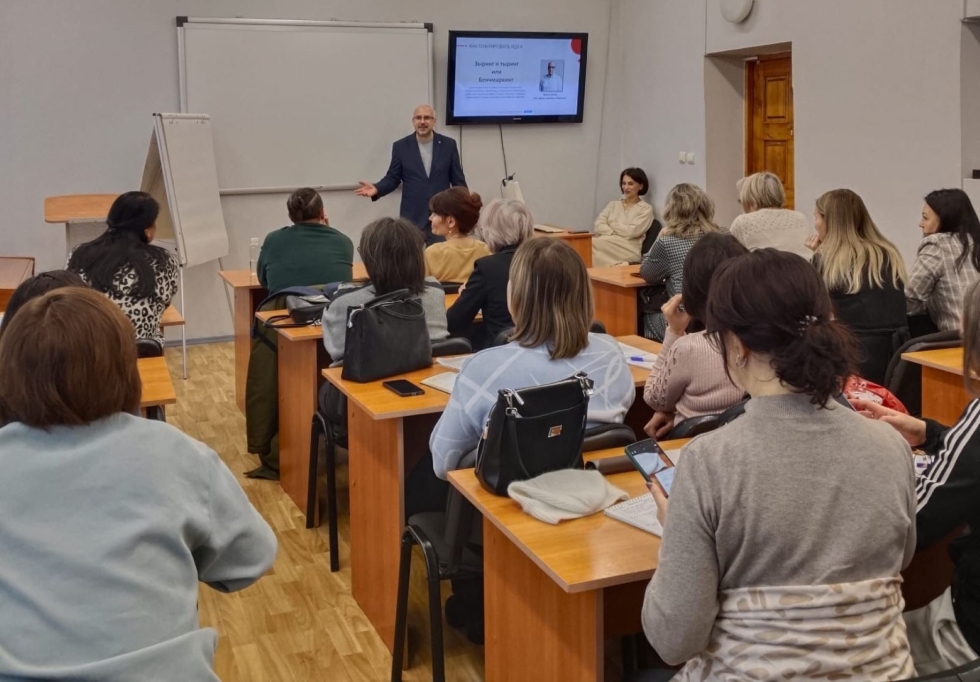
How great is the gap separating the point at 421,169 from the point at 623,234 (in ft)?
5.46

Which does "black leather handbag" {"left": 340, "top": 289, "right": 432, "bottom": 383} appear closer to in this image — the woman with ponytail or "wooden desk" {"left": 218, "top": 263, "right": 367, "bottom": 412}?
the woman with ponytail

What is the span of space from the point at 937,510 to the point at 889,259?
2865mm

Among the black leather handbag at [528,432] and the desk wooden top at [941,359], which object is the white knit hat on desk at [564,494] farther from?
the desk wooden top at [941,359]

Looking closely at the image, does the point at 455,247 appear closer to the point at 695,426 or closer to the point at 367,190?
the point at 695,426

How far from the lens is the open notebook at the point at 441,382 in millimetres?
3278

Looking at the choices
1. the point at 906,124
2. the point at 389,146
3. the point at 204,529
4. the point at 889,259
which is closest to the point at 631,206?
the point at 389,146

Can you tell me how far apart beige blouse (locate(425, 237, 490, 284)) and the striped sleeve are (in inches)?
125

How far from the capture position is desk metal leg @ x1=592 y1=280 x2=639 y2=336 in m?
5.95

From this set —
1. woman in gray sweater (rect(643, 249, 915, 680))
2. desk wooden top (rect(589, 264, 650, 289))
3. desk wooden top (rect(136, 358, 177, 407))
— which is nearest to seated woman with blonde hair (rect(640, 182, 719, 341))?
desk wooden top (rect(589, 264, 650, 289))

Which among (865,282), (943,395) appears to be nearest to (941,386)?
(943,395)

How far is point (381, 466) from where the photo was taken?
3250mm

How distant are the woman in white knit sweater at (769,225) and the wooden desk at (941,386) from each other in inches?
67.7

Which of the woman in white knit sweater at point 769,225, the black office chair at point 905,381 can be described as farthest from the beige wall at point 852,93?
the black office chair at point 905,381

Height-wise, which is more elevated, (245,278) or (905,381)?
(245,278)
